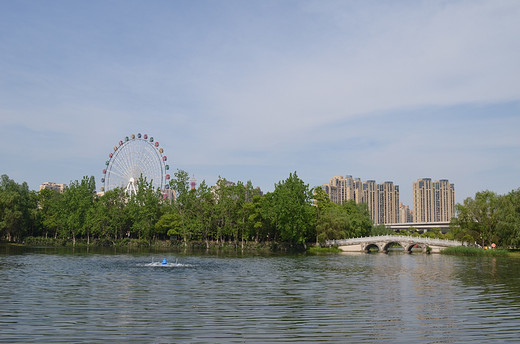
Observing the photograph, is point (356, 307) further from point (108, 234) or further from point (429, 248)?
point (108, 234)

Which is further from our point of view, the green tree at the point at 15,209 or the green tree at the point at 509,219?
the green tree at the point at 15,209

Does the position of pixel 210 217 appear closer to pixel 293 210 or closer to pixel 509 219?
pixel 293 210

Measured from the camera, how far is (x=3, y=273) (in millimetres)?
37094

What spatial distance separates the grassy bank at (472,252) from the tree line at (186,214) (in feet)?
69.9

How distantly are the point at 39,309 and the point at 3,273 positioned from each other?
19.4 m

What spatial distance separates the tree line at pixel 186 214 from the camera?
99.8m

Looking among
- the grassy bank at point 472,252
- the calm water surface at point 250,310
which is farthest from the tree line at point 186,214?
the calm water surface at point 250,310

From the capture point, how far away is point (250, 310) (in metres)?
21.4

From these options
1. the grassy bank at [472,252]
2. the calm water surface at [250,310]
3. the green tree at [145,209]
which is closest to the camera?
the calm water surface at [250,310]

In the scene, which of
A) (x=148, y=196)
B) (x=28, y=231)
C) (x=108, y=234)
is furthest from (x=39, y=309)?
(x=28, y=231)

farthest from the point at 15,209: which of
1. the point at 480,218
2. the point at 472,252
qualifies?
the point at 480,218

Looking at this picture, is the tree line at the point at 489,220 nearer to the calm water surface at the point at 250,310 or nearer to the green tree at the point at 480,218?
the green tree at the point at 480,218

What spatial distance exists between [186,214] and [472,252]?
59021 mm

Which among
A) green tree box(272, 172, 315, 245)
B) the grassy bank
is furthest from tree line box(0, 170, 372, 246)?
Result: the grassy bank
